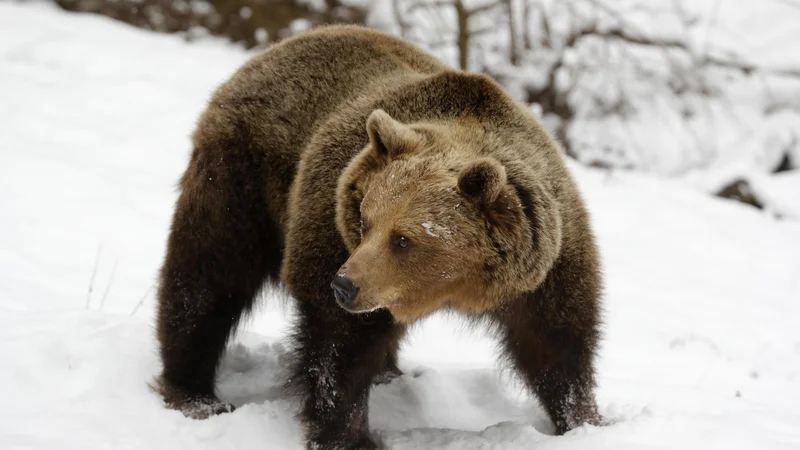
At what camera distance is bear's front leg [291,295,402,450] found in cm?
397

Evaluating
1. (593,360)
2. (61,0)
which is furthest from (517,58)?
(593,360)

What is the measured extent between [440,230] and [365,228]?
13.8 inches

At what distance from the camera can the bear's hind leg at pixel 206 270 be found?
469cm

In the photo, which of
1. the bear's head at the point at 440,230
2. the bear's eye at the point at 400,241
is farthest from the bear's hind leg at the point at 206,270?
the bear's eye at the point at 400,241

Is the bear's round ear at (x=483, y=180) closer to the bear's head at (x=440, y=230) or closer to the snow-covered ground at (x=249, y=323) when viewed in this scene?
the bear's head at (x=440, y=230)

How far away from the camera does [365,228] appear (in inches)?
140

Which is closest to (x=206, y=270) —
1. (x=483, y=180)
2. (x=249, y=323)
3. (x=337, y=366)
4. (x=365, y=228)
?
(x=337, y=366)

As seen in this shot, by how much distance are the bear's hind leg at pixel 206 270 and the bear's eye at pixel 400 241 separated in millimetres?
1526

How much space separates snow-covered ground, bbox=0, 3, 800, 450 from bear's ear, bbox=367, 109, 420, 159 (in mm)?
1269

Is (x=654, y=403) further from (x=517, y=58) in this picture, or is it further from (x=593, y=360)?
(x=517, y=58)

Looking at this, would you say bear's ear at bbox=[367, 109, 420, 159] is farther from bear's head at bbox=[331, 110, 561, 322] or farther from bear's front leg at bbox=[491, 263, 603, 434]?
bear's front leg at bbox=[491, 263, 603, 434]

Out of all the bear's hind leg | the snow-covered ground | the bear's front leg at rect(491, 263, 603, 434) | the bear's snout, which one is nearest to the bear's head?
the bear's snout

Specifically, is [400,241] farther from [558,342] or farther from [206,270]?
[206,270]

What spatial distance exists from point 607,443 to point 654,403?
4.56 ft
